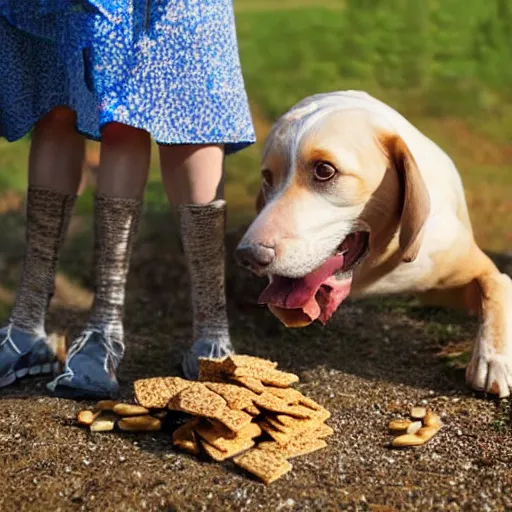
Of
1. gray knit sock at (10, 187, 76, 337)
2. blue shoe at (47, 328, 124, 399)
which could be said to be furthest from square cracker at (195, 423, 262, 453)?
gray knit sock at (10, 187, 76, 337)

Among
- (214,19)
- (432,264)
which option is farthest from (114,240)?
(432,264)

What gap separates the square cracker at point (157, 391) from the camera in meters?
2.08

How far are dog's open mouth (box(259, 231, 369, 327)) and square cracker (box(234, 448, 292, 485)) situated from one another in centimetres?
38

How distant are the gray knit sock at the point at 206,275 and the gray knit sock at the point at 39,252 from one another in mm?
345

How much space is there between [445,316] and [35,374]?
1375mm

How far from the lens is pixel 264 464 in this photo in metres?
1.90

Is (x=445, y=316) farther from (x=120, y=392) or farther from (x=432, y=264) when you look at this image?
(x=120, y=392)

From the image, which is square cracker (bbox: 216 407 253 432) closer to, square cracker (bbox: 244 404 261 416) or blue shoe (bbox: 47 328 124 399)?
square cracker (bbox: 244 404 261 416)

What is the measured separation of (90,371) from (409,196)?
2.92 ft

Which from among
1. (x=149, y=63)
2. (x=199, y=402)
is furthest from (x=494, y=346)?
(x=149, y=63)

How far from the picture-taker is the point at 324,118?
219 cm

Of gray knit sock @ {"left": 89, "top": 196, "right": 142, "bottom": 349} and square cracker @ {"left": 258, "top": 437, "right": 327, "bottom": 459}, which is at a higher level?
gray knit sock @ {"left": 89, "top": 196, "right": 142, "bottom": 349}

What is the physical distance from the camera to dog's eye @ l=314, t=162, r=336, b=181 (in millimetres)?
2117

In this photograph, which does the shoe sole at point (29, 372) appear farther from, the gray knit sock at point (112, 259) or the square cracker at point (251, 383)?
the square cracker at point (251, 383)
